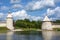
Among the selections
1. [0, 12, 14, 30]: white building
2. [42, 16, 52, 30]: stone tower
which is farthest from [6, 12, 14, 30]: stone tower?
[42, 16, 52, 30]: stone tower

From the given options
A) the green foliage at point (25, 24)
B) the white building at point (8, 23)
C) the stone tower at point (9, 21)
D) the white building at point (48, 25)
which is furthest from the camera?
the stone tower at point (9, 21)

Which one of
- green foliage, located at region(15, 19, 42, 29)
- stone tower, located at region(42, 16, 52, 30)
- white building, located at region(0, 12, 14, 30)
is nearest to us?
green foliage, located at region(15, 19, 42, 29)

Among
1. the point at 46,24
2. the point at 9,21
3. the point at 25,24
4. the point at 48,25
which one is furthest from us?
the point at 9,21

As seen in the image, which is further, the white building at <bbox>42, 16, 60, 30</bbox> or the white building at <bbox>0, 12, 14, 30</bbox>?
the white building at <bbox>0, 12, 14, 30</bbox>

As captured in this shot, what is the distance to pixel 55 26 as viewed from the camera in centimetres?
2858

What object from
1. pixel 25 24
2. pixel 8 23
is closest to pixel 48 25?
→ pixel 25 24

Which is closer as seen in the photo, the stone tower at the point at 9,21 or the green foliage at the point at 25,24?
the green foliage at the point at 25,24

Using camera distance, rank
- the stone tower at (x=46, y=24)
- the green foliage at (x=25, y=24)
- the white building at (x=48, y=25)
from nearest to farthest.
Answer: the green foliage at (x=25, y=24) < the white building at (x=48, y=25) < the stone tower at (x=46, y=24)

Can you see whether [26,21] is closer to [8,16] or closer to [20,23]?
[20,23]

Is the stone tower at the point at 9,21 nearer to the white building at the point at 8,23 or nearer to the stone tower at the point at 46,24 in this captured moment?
the white building at the point at 8,23

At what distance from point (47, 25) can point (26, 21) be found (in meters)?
3.96

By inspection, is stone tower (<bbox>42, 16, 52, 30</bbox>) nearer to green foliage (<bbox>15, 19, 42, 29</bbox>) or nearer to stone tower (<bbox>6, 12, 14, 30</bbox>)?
green foliage (<bbox>15, 19, 42, 29</bbox>)

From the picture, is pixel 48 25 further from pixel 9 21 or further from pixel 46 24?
pixel 9 21

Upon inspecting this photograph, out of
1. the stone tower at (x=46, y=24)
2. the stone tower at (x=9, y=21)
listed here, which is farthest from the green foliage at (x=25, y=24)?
the stone tower at (x=46, y=24)
